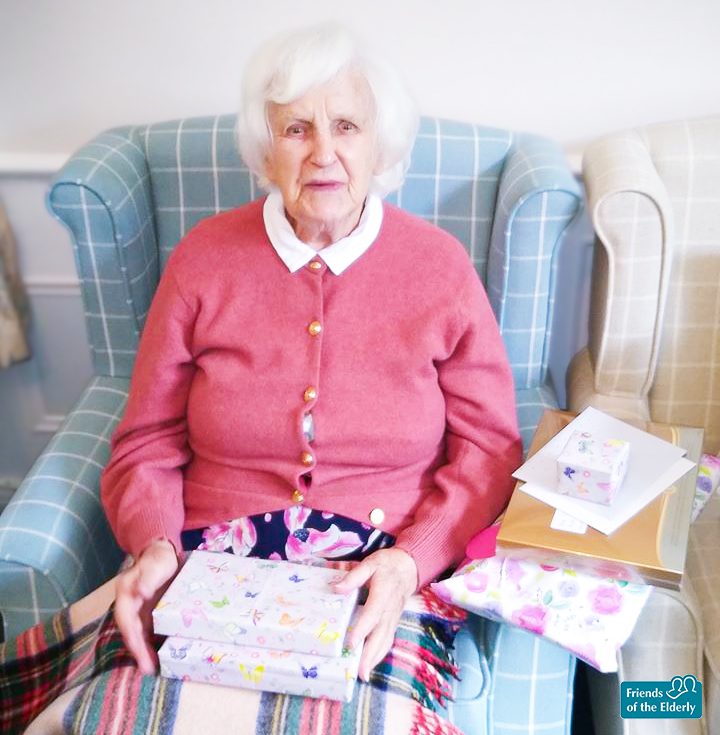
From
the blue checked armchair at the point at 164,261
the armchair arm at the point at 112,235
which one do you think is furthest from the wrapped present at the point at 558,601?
the armchair arm at the point at 112,235

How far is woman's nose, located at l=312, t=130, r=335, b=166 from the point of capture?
1.21 meters

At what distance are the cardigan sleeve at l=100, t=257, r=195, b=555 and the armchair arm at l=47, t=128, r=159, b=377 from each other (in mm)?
268

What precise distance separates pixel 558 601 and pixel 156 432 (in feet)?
2.26

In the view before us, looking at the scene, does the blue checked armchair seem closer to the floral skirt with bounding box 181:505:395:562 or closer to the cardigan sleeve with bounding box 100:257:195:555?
the cardigan sleeve with bounding box 100:257:195:555

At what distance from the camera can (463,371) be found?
1326mm

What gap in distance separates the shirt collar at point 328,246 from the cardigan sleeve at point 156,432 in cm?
18

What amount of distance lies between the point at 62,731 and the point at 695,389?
121 cm

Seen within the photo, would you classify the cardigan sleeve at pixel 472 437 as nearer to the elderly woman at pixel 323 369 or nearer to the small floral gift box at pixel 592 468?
the elderly woman at pixel 323 369

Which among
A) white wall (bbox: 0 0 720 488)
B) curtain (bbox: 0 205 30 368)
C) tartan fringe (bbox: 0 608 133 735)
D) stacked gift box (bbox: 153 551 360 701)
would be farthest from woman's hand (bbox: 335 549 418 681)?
curtain (bbox: 0 205 30 368)

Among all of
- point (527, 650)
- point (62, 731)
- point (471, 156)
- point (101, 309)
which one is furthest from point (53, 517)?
point (471, 156)

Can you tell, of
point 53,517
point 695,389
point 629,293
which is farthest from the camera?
point 695,389

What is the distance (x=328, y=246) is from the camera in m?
1.32

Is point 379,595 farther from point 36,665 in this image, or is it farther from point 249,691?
point 36,665

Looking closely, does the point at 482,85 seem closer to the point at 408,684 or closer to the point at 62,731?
the point at 408,684
